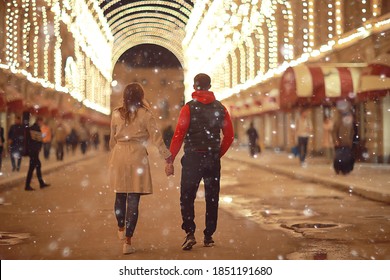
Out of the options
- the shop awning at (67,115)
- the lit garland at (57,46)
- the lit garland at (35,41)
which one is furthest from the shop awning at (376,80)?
the lit garland at (57,46)

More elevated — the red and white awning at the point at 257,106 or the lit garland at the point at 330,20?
the lit garland at the point at 330,20

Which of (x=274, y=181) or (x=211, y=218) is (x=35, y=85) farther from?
(x=211, y=218)

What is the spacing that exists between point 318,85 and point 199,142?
1963cm

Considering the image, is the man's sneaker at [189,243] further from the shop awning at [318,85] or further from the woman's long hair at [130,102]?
the shop awning at [318,85]

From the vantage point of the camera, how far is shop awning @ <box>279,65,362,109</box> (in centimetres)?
2661

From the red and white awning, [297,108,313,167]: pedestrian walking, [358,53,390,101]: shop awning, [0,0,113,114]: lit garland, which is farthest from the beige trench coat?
the red and white awning

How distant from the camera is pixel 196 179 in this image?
8.63m

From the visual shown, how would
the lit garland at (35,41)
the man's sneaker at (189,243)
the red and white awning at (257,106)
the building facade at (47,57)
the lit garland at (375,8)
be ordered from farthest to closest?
the lit garland at (35,41) → the red and white awning at (257,106) → the building facade at (47,57) → the lit garland at (375,8) → the man's sneaker at (189,243)

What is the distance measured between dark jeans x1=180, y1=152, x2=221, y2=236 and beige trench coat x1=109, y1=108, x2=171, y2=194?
0.33 metres

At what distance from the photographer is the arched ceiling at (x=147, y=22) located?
105 metres

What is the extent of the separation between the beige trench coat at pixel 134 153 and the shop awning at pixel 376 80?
1770cm

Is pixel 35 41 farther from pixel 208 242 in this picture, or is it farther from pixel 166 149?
pixel 166 149
